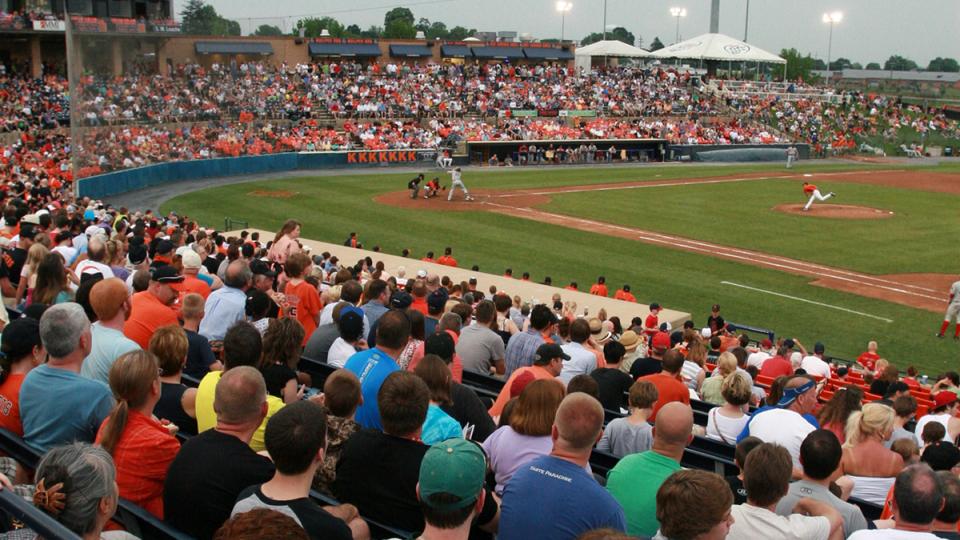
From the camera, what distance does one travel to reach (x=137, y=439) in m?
4.87

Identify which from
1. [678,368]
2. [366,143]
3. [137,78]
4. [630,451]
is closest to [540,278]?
[678,368]

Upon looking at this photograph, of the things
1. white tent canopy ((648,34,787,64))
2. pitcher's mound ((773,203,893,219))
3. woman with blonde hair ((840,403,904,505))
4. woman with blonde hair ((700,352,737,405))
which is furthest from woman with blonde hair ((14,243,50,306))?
white tent canopy ((648,34,787,64))

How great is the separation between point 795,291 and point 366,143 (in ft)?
97.3

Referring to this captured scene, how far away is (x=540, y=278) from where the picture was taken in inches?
933

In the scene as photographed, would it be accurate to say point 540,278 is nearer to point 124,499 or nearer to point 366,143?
point 124,499

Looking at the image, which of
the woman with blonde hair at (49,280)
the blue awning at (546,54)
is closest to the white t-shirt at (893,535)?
the woman with blonde hair at (49,280)

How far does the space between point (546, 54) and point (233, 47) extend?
2273 centimetres

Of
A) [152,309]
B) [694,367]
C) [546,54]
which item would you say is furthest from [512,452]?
[546,54]

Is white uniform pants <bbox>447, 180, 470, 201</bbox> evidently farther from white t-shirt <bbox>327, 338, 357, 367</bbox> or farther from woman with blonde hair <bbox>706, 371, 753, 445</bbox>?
woman with blonde hair <bbox>706, 371, 753, 445</bbox>

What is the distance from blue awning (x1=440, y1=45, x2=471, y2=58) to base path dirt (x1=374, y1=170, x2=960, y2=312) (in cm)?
2190

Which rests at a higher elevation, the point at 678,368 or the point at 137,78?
the point at 137,78

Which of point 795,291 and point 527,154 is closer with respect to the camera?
point 795,291

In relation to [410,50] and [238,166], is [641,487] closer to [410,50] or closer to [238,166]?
[238,166]

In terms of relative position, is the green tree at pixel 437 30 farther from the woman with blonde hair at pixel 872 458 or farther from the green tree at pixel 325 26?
the woman with blonde hair at pixel 872 458
